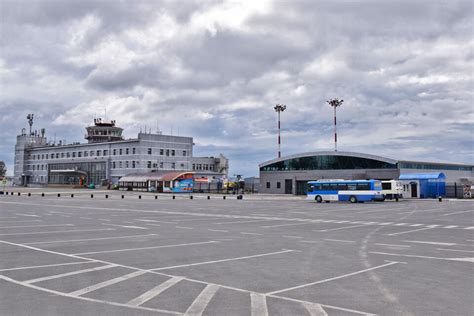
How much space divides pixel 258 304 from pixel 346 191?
1848 inches

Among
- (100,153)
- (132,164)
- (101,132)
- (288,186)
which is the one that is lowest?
(288,186)

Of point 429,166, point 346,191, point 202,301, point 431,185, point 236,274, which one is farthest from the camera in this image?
point 429,166

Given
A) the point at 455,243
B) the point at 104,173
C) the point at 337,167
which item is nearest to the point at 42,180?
the point at 104,173

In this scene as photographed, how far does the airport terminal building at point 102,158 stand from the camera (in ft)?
336

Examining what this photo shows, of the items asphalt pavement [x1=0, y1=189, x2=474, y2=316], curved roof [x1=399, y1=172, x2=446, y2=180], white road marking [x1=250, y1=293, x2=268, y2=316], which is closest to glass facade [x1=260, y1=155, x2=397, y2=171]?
curved roof [x1=399, y1=172, x2=446, y2=180]

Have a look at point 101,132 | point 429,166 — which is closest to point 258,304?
point 429,166

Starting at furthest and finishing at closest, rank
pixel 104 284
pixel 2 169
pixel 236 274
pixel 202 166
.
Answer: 1. pixel 2 169
2. pixel 202 166
3. pixel 236 274
4. pixel 104 284

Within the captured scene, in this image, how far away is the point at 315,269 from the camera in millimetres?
11008

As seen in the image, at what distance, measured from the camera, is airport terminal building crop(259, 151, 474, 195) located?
7394cm

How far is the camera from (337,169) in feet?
259

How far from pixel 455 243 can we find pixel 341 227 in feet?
22.5

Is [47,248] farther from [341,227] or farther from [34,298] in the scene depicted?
[341,227]

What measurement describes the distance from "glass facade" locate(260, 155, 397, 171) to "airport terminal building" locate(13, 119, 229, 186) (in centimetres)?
2196

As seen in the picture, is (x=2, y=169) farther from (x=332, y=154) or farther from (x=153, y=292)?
(x=153, y=292)
